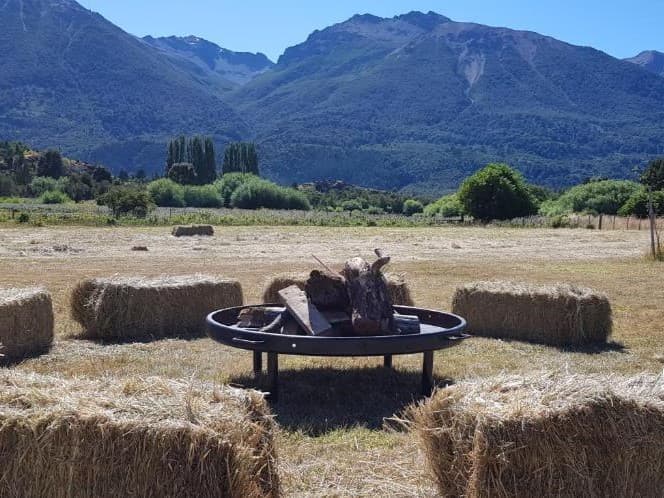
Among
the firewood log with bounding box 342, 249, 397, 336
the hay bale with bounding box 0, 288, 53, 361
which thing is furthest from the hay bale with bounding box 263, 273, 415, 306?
the firewood log with bounding box 342, 249, 397, 336

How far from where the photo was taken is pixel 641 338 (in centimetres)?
1223

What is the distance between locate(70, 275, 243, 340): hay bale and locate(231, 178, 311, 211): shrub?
3732 inches

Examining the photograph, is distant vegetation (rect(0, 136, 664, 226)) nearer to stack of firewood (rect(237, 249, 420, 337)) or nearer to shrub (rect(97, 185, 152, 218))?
shrub (rect(97, 185, 152, 218))

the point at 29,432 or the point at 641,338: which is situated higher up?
the point at 29,432

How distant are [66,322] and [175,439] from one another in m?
9.24

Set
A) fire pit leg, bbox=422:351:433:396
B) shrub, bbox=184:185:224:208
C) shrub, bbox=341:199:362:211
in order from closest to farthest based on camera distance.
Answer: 1. fire pit leg, bbox=422:351:433:396
2. shrub, bbox=184:185:224:208
3. shrub, bbox=341:199:362:211

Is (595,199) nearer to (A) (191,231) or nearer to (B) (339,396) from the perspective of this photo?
(A) (191,231)

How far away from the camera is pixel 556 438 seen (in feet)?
14.9

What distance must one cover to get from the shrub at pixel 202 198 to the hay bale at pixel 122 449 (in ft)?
335

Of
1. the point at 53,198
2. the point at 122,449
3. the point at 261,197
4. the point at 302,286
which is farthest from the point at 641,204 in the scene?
the point at 122,449

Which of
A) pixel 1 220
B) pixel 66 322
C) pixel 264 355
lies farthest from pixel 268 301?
pixel 1 220

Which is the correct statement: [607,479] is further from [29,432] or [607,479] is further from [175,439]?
[29,432]

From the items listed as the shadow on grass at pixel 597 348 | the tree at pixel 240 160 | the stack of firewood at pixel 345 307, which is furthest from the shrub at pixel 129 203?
the tree at pixel 240 160

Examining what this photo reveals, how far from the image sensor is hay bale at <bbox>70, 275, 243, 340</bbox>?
1165 cm
